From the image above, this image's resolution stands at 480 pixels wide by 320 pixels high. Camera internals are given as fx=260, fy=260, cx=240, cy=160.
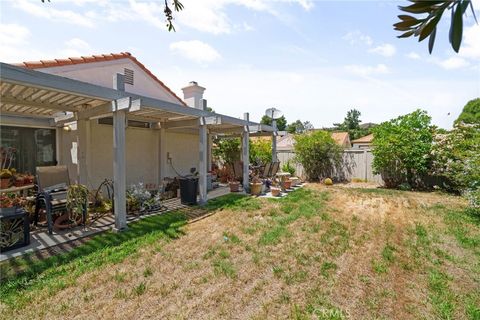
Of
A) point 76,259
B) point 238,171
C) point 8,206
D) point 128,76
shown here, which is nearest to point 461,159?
point 238,171

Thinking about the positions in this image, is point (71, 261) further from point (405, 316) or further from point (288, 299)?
point (405, 316)

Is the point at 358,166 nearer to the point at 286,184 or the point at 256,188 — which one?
the point at 286,184

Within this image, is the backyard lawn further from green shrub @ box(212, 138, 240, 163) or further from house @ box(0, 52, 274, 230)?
green shrub @ box(212, 138, 240, 163)

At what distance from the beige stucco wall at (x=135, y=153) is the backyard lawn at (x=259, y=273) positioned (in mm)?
2636

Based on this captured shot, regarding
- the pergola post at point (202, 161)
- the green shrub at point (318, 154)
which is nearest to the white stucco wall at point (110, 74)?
the pergola post at point (202, 161)

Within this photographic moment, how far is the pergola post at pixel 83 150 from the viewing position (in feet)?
21.8

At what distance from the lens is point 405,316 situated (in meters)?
2.70

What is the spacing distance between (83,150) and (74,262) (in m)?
3.82

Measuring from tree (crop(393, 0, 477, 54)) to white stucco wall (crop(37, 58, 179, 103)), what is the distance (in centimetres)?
813

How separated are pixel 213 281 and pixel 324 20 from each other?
11.2 ft

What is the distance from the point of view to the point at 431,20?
0.84m

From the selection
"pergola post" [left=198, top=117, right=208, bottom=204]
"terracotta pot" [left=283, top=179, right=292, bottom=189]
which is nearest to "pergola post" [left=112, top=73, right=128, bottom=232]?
"pergola post" [left=198, top=117, right=208, bottom=204]

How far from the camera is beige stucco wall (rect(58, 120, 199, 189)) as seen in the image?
712cm

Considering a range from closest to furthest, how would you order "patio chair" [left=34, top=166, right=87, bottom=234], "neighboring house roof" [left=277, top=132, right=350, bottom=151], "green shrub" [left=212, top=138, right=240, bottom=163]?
"patio chair" [left=34, top=166, right=87, bottom=234] < "neighboring house roof" [left=277, top=132, right=350, bottom=151] < "green shrub" [left=212, top=138, right=240, bottom=163]
